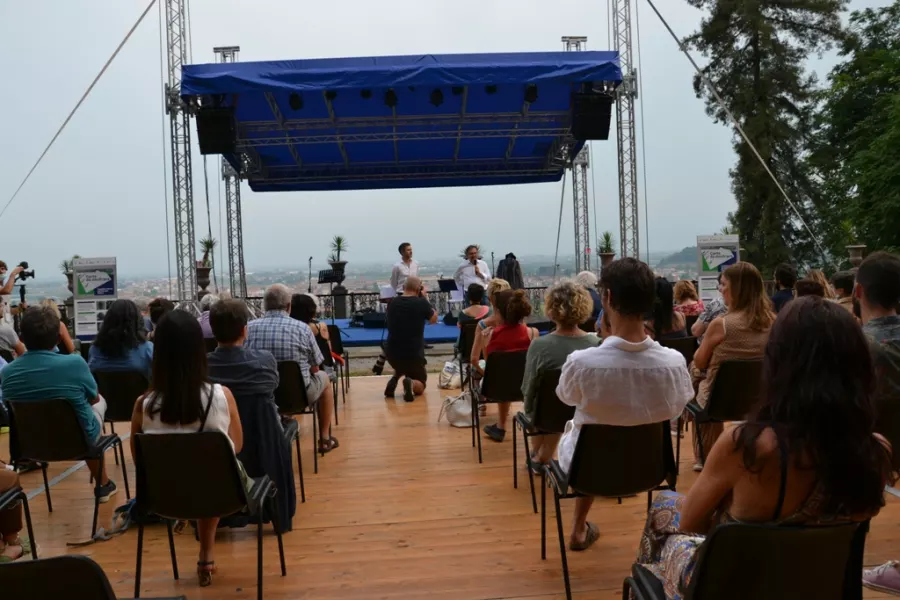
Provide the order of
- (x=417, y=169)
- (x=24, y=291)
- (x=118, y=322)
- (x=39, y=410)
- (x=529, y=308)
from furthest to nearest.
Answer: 1. (x=417, y=169)
2. (x=24, y=291)
3. (x=529, y=308)
4. (x=118, y=322)
5. (x=39, y=410)

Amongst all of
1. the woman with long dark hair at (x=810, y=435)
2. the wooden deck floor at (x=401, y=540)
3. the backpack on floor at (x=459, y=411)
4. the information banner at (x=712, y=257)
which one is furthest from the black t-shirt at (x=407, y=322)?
the woman with long dark hair at (x=810, y=435)

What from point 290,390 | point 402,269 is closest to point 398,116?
point 402,269

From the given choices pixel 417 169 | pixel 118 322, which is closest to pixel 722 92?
pixel 417 169

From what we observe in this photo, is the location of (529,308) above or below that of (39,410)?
above

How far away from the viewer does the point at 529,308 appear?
4.46m

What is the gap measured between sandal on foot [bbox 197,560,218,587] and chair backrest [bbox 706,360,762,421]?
2449mm

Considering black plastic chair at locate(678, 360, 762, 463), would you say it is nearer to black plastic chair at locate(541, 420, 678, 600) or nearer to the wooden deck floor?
the wooden deck floor

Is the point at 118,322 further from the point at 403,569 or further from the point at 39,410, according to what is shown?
the point at 403,569

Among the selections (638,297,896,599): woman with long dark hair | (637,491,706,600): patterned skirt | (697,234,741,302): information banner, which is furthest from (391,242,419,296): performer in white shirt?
(638,297,896,599): woman with long dark hair

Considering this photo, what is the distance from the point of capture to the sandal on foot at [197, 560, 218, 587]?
2.86 metres

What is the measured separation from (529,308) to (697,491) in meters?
2.87

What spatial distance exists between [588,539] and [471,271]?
7.36 meters

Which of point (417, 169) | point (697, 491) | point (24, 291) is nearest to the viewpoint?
point (697, 491)

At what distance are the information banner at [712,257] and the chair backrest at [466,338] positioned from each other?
3.43 meters
